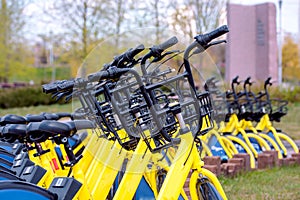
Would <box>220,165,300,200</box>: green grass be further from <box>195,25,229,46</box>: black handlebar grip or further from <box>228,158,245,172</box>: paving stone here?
<box>195,25,229,46</box>: black handlebar grip

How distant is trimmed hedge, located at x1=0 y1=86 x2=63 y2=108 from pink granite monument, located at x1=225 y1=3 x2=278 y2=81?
6564mm

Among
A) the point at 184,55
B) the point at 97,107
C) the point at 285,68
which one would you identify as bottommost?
the point at 285,68

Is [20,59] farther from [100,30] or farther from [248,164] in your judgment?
[248,164]

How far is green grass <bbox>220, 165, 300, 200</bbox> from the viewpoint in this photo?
Result: 5008 mm

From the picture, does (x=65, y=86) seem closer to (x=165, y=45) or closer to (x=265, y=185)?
(x=165, y=45)

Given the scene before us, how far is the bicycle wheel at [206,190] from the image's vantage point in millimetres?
2996

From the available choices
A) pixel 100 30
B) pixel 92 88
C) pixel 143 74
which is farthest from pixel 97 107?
pixel 100 30

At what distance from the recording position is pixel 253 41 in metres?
19.7

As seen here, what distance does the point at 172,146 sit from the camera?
9.62 feet

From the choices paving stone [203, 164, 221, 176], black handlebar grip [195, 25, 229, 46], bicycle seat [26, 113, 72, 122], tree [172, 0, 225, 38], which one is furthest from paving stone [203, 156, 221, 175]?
tree [172, 0, 225, 38]

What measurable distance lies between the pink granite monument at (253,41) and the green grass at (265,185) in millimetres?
13049

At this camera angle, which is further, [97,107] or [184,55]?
[97,107]

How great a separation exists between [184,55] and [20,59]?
78.2 ft

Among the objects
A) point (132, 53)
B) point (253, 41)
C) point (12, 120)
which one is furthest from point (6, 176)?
point (253, 41)
